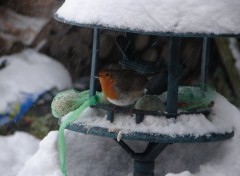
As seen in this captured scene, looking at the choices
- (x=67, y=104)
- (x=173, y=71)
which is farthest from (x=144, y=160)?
(x=173, y=71)

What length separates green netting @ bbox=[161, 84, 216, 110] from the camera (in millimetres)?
3770

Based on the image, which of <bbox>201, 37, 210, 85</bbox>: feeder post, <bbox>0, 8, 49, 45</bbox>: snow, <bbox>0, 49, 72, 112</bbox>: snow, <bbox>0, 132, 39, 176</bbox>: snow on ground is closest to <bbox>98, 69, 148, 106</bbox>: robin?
<bbox>201, 37, 210, 85</bbox>: feeder post

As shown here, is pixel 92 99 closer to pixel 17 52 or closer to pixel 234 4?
pixel 234 4

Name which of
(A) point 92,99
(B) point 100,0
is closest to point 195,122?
(A) point 92,99

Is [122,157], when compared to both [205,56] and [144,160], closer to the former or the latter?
[144,160]

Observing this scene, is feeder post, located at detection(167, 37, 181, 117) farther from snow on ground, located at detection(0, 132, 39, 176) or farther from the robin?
snow on ground, located at detection(0, 132, 39, 176)

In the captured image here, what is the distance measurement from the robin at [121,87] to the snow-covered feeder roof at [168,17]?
427mm

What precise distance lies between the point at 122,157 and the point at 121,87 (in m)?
0.94

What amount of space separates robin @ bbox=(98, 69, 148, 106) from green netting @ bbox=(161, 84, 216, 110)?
23 centimetres

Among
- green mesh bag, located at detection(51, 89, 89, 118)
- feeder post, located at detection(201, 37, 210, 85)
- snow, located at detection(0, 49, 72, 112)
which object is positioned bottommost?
snow, located at detection(0, 49, 72, 112)

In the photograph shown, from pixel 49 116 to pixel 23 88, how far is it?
406mm

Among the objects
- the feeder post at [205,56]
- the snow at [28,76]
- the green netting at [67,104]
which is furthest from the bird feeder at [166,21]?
the snow at [28,76]

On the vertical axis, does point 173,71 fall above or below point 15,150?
above

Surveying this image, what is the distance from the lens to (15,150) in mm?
6293
